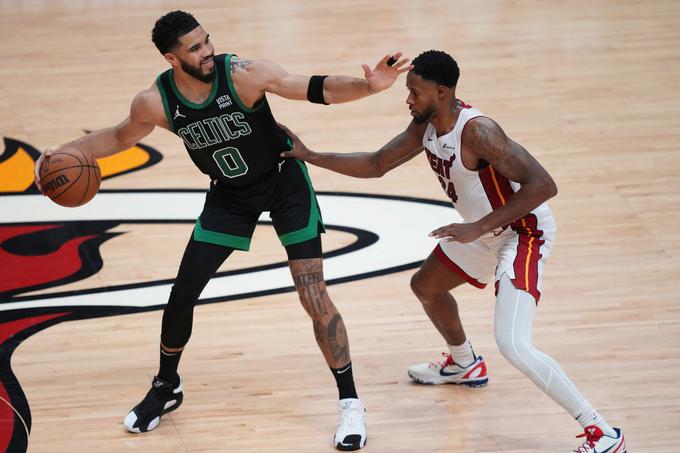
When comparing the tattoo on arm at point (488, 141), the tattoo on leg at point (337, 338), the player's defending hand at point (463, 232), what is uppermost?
the tattoo on arm at point (488, 141)

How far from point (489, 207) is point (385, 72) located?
0.82m

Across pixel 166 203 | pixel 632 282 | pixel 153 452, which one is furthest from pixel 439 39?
pixel 153 452

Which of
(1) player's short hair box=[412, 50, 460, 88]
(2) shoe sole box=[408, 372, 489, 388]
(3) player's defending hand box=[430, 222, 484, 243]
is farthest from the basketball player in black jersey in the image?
(3) player's defending hand box=[430, 222, 484, 243]

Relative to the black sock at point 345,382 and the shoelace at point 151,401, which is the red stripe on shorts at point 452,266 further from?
the shoelace at point 151,401

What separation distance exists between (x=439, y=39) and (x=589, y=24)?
1743mm

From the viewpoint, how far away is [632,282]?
6.62 metres

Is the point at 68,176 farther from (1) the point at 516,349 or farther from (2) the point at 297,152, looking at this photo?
(1) the point at 516,349

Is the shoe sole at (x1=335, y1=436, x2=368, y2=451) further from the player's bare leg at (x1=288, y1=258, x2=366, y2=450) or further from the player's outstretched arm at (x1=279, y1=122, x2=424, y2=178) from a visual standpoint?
the player's outstretched arm at (x1=279, y1=122, x2=424, y2=178)

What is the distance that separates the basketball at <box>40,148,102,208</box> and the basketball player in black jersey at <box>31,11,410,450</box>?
0.05 metres

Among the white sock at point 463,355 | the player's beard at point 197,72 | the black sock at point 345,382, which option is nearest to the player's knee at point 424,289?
the white sock at point 463,355

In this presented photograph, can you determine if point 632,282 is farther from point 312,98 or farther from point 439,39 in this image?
point 439,39

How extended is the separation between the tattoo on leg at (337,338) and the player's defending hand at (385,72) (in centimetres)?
114

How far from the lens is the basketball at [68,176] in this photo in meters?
5.11

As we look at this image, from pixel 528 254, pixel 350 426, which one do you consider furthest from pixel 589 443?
pixel 350 426
